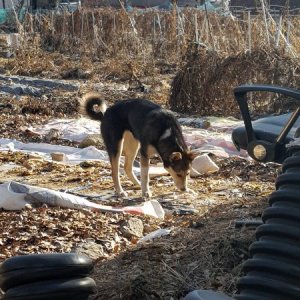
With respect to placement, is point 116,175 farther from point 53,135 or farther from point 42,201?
point 53,135

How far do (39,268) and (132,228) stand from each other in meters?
2.80

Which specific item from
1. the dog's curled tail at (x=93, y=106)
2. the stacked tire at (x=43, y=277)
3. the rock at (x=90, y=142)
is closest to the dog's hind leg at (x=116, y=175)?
the dog's curled tail at (x=93, y=106)

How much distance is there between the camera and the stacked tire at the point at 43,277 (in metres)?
3.94

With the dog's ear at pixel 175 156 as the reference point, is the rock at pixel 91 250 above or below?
below

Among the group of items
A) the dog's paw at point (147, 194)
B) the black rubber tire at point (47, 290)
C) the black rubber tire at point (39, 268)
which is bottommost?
the dog's paw at point (147, 194)

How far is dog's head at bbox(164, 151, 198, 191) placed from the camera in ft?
29.2

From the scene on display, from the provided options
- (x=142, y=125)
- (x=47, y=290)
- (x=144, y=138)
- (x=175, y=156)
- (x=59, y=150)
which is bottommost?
(x=59, y=150)

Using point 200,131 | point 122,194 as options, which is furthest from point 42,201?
point 200,131

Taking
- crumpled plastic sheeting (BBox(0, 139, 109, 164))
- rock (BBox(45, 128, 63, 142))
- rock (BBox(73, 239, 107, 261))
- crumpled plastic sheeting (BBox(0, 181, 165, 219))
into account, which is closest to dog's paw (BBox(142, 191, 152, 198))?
crumpled plastic sheeting (BBox(0, 181, 165, 219))


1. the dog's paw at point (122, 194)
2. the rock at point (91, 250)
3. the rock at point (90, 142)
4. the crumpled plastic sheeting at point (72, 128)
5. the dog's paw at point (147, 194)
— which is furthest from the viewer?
the crumpled plastic sheeting at point (72, 128)

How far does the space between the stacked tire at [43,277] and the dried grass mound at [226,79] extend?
10.3 m

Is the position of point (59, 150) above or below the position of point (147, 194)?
below

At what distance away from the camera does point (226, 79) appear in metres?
14.7

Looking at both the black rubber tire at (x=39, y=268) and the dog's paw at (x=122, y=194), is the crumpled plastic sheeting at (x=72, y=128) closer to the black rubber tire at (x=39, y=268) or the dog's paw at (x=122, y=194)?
the dog's paw at (x=122, y=194)
